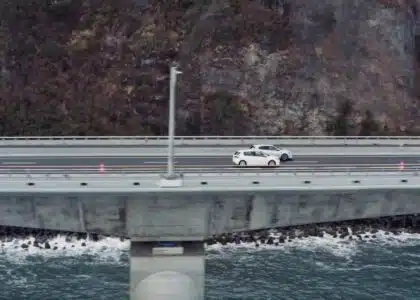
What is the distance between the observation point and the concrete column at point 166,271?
1222 inches

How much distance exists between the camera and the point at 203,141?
4797 cm

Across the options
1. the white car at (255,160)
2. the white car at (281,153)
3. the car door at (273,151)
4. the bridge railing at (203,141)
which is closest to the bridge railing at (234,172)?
the white car at (255,160)

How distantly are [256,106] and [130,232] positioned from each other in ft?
100

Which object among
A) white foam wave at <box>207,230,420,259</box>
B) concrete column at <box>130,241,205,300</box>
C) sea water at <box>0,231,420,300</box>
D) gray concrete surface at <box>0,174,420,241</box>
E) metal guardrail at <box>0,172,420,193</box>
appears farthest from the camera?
white foam wave at <box>207,230,420,259</box>

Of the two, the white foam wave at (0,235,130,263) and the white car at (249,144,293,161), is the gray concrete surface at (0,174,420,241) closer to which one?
the white car at (249,144,293,161)

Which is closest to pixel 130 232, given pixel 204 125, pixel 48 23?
pixel 204 125

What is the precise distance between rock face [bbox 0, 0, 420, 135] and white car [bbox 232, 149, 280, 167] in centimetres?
1856

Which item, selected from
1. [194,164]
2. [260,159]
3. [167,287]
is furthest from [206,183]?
[260,159]

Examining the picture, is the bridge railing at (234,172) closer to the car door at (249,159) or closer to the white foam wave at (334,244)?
the car door at (249,159)

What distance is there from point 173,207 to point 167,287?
4092 mm

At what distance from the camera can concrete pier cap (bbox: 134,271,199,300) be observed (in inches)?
1216

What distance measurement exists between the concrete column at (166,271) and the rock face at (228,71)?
2775cm

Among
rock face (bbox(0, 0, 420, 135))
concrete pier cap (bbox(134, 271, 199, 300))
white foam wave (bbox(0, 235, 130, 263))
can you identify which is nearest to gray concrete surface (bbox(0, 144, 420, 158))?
white foam wave (bbox(0, 235, 130, 263))

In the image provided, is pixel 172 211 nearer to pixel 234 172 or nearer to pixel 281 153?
pixel 234 172
